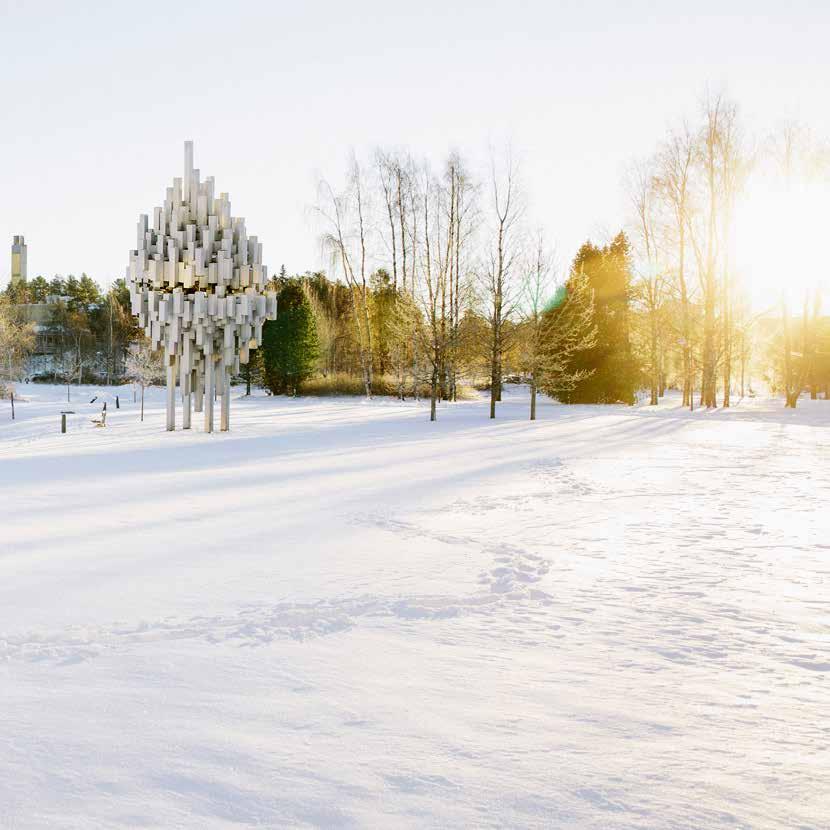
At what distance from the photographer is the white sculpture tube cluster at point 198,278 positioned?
20.6 metres

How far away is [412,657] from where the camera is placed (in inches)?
185

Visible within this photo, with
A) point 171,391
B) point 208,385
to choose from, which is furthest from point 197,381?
point 208,385

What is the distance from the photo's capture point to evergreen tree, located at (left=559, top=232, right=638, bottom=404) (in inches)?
1502

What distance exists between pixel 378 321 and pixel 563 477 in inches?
1454

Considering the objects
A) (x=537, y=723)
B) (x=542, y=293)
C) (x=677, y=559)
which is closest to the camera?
(x=537, y=723)

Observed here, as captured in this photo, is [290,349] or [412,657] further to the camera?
[290,349]

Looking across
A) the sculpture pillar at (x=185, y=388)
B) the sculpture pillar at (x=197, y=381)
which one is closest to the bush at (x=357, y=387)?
the sculpture pillar at (x=197, y=381)

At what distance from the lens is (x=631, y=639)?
507 centimetres

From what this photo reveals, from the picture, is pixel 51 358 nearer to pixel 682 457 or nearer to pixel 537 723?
pixel 682 457

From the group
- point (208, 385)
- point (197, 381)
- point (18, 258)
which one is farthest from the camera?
point (18, 258)

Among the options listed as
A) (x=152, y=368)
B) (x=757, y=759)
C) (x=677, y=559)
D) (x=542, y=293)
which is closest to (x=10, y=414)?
(x=152, y=368)

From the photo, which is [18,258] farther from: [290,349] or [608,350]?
[608,350]

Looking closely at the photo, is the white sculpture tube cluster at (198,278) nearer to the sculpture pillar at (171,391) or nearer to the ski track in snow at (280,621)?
the sculpture pillar at (171,391)

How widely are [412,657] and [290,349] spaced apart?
42.5 m
